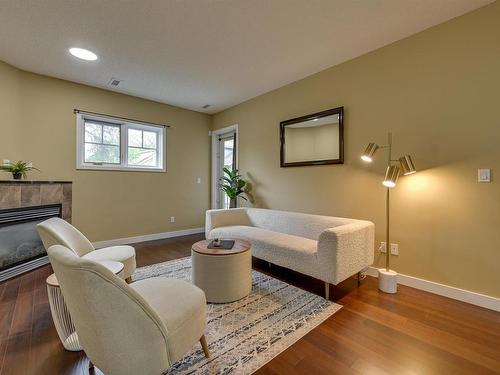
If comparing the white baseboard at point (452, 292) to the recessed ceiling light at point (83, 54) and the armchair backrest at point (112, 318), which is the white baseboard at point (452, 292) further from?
the recessed ceiling light at point (83, 54)

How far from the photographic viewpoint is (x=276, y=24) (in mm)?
2256

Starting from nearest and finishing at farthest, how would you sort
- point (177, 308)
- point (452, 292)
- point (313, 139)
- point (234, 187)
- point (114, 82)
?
point (177, 308) → point (452, 292) → point (313, 139) → point (114, 82) → point (234, 187)

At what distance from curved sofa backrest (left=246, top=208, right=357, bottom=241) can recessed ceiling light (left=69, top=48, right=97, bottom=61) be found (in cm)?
296

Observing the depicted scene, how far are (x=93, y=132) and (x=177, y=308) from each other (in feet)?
12.5

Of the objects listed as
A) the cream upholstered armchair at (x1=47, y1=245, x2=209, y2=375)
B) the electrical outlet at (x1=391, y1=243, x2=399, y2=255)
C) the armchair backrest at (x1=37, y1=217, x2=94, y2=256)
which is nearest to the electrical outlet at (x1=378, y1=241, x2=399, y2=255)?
the electrical outlet at (x1=391, y1=243, x2=399, y2=255)

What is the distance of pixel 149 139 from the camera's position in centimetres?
453

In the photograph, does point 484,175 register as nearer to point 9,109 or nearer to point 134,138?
point 134,138

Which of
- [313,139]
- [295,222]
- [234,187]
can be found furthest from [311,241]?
[234,187]

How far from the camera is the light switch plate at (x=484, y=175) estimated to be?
80.3 inches

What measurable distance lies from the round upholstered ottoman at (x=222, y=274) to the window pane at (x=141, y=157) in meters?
2.89

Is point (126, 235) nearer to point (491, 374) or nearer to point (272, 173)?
point (272, 173)

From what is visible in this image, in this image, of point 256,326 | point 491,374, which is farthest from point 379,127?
point 256,326

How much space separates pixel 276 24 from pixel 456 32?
5.55 ft

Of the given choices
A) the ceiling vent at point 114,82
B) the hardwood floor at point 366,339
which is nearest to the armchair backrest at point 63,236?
the hardwood floor at point 366,339
